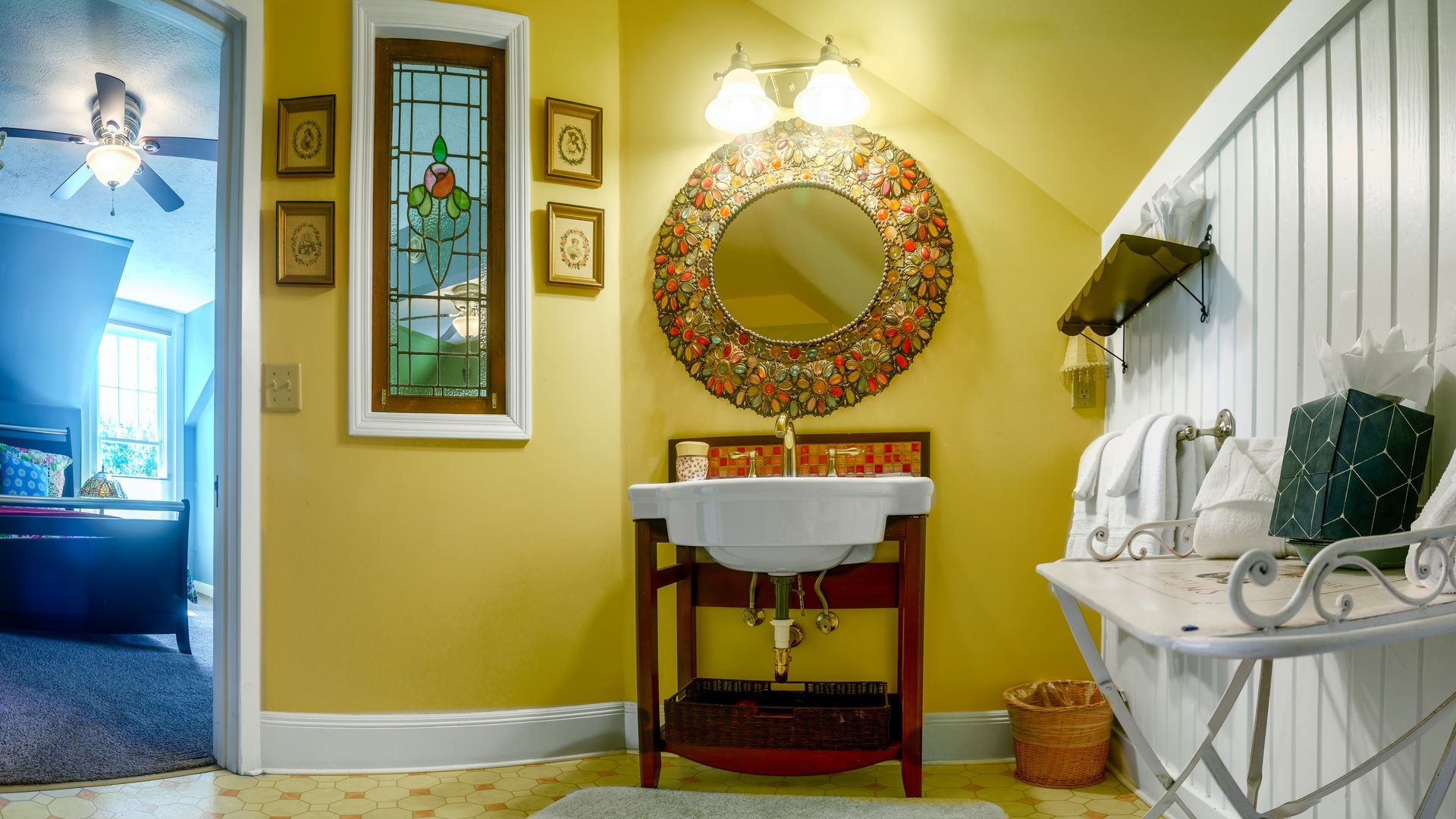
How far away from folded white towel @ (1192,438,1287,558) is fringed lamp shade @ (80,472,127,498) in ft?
17.3

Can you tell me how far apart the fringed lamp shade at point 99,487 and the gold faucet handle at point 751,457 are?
4.09m

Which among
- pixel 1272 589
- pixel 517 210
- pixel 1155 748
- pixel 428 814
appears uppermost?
pixel 517 210

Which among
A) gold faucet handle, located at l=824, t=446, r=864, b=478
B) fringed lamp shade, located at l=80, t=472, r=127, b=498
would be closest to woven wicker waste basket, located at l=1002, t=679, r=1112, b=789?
gold faucet handle, located at l=824, t=446, r=864, b=478

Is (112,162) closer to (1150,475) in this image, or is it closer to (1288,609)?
(1150,475)

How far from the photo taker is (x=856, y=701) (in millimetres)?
2162

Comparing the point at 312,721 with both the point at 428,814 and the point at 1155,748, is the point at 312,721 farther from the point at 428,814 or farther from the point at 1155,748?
the point at 1155,748

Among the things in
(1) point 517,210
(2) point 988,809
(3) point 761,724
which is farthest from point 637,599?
(1) point 517,210

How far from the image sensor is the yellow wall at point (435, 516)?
2.32m

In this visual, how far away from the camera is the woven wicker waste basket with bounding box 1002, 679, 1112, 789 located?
6.91 ft

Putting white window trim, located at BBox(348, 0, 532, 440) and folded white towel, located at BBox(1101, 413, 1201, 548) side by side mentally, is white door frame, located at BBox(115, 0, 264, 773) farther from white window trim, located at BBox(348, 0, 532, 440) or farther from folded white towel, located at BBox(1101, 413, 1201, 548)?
folded white towel, located at BBox(1101, 413, 1201, 548)

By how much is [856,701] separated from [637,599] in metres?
0.57

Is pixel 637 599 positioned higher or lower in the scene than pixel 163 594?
higher

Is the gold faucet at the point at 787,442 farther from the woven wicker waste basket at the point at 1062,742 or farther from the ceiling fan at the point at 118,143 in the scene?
the ceiling fan at the point at 118,143

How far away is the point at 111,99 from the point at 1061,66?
3163mm
